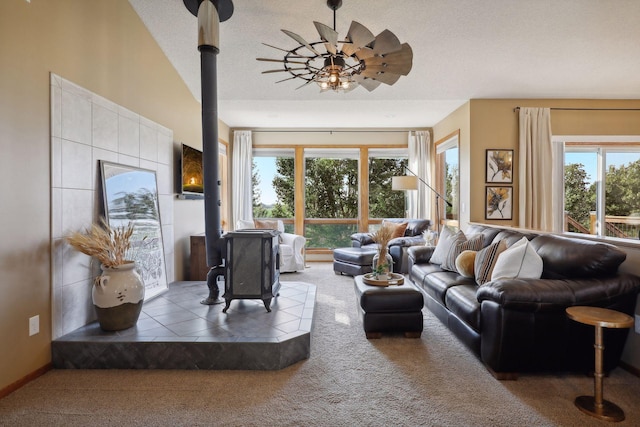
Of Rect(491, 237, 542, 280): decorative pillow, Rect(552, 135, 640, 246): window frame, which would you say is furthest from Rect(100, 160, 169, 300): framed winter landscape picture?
Rect(552, 135, 640, 246): window frame

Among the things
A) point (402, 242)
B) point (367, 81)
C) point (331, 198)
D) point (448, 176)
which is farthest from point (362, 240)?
point (367, 81)

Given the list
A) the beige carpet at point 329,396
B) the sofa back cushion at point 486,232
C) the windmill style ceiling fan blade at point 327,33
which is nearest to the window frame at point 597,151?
the sofa back cushion at point 486,232

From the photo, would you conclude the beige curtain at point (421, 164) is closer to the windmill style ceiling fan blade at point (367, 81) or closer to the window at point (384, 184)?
the window at point (384, 184)

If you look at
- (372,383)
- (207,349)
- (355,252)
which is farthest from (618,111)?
(207,349)

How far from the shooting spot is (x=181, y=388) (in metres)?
2.23

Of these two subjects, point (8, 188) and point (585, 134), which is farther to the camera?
point (585, 134)

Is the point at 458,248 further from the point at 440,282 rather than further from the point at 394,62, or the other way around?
the point at 394,62

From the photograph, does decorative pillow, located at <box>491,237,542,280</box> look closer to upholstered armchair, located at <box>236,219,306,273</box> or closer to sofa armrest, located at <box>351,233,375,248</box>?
sofa armrest, located at <box>351,233,375,248</box>

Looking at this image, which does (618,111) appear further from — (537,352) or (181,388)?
(181,388)

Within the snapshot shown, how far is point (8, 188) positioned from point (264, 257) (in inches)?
73.9

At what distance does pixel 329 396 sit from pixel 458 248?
2.25 metres

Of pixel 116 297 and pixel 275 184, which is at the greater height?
pixel 275 184

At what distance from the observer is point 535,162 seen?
15.9ft

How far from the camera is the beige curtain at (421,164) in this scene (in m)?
6.81
